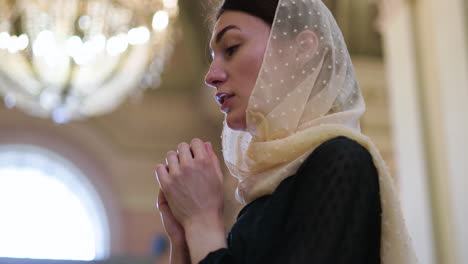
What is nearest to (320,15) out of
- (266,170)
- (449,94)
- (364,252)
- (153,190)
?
(266,170)

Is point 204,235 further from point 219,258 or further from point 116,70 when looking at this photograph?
point 116,70

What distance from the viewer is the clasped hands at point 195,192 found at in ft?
3.54

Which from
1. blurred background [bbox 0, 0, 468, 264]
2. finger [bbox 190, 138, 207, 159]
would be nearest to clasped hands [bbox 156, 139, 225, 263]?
finger [bbox 190, 138, 207, 159]

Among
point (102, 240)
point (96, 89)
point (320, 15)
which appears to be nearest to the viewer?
point (320, 15)

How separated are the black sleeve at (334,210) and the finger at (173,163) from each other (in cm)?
22

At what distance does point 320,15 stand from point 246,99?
24cm

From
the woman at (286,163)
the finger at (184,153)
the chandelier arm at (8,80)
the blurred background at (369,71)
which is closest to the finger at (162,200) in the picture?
the woman at (286,163)

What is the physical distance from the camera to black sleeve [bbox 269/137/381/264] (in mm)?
975

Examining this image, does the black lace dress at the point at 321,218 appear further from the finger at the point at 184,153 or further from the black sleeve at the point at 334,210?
the finger at the point at 184,153

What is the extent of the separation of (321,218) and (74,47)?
383cm

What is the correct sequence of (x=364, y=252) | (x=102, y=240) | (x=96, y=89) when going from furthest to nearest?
(x=102, y=240), (x=96, y=89), (x=364, y=252)

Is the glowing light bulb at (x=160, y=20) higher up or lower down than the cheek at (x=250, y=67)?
higher up

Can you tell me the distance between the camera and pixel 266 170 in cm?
115

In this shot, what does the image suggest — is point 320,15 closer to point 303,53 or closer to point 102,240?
point 303,53
